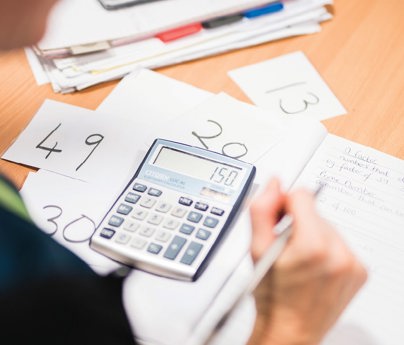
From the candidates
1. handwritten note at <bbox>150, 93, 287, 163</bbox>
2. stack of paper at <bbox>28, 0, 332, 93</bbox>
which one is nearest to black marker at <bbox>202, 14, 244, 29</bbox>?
stack of paper at <bbox>28, 0, 332, 93</bbox>

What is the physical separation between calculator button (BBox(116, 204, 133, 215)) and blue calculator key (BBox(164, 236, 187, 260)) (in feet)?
0.19

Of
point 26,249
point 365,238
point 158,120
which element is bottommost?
point 365,238

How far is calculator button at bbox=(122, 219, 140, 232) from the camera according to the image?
514 millimetres

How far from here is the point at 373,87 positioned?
69cm

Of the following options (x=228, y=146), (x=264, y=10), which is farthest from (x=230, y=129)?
(x=264, y=10)

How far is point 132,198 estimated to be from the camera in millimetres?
536

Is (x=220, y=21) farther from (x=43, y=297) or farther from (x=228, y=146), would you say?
(x=43, y=297)

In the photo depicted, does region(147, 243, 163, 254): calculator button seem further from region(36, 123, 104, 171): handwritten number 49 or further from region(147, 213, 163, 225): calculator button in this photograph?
region(36, 123, 104, 171): handwritten number 49

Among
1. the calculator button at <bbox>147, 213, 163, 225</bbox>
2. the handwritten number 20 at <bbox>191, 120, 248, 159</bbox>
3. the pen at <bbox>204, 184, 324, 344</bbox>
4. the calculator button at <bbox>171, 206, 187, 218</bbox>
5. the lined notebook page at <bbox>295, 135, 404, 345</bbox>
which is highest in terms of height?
the pen at <bbox>204, 184, 324, 344</bbox>

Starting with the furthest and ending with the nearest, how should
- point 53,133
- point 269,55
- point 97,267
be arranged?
point 269,55 < point 53,133 < point 97,267

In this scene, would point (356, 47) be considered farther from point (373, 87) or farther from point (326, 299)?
point (326, 299)

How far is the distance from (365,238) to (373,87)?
0.25 meters

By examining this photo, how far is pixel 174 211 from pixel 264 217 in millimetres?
136

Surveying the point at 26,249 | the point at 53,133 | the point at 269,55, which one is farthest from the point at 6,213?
the point at 269,55
